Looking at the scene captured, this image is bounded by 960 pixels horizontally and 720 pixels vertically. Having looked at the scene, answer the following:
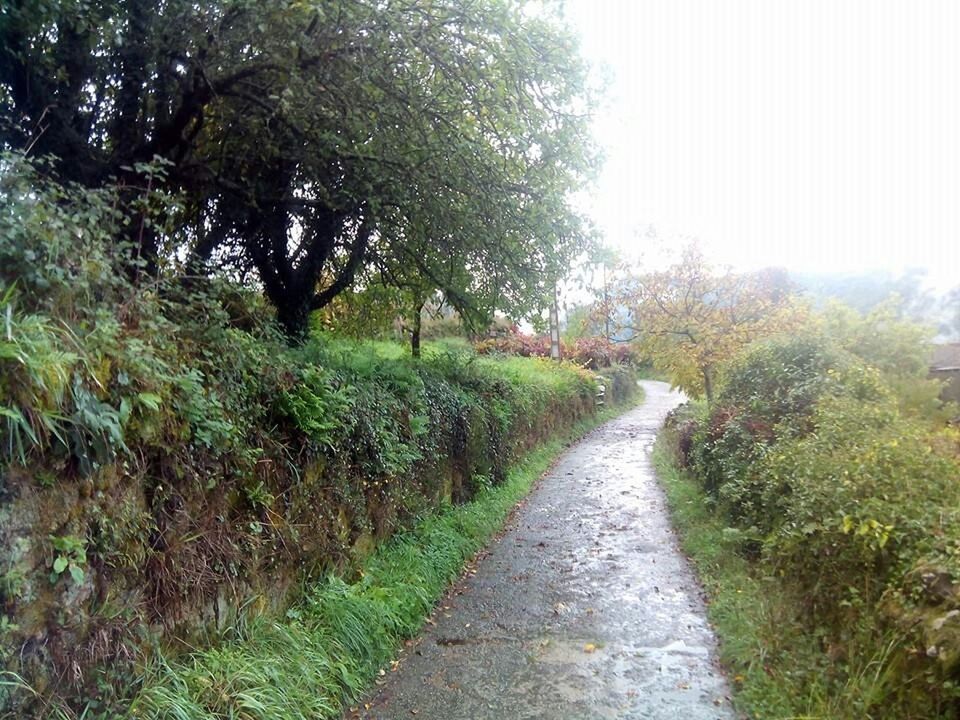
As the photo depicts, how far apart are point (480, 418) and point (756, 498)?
17.0 feet

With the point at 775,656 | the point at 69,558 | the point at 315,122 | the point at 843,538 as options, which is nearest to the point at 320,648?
the point at 69,558

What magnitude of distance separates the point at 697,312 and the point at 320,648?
14.6 metres

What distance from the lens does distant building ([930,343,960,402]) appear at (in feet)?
27.0

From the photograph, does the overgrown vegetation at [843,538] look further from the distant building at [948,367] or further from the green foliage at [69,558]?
the green foliage at [69,558]

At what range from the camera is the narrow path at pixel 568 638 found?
16.4 ft

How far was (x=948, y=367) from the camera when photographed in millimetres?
8406

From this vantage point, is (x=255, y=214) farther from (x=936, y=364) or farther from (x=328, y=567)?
(x=936, y=364)

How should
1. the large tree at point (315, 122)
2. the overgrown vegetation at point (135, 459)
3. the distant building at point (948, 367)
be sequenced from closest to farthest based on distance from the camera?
the overgrown vegetation at point (135, 459) → the large tree at point (315, 122) → the distant building at point (948, 367)

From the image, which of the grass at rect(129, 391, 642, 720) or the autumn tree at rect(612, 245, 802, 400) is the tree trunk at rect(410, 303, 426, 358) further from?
the autumn tree at rect(612, 245, 802, 400)

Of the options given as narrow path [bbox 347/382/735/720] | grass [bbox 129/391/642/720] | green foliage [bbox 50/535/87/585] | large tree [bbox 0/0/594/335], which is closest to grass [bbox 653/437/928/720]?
narrow path [bbox 347/382/735/720]

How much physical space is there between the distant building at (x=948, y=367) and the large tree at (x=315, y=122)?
460 cm

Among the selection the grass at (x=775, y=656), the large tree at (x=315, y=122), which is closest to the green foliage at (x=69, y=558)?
the large tree at (x=315, y=122)

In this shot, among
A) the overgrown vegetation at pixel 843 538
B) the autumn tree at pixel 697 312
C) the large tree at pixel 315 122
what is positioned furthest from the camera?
the autumn tree at pixel 697 312

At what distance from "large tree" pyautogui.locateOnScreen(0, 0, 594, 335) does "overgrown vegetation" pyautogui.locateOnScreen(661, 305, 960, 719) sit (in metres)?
3.85
